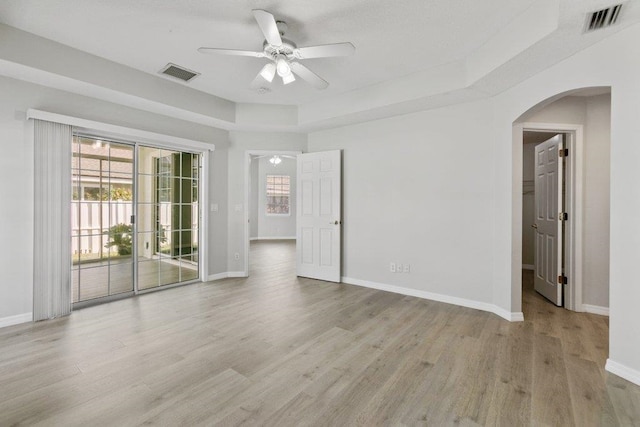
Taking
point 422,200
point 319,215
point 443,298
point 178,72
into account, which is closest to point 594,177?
point 422,200

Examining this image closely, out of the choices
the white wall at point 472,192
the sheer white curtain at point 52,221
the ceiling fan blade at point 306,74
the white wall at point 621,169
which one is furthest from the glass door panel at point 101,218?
the white wall at point 621,169

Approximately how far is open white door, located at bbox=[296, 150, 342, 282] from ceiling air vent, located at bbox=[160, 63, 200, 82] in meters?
2.06

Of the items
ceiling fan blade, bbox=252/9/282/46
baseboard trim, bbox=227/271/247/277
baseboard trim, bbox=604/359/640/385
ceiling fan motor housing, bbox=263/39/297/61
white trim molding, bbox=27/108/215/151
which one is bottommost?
baseboard trim, bbox=604/359/640/385

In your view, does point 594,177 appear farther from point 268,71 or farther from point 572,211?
point 268,71

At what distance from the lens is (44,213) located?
3184mm

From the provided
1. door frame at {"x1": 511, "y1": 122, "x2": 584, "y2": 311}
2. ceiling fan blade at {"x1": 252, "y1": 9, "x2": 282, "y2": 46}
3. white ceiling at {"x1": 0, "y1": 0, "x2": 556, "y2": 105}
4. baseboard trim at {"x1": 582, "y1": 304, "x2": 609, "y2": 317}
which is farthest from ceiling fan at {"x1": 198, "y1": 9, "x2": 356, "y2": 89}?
baseboard trim at {"x1": 582, "y1": 304, "x2": 609, "y2": 317}

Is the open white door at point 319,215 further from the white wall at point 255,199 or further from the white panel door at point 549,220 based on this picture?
the white wall at point 255,199

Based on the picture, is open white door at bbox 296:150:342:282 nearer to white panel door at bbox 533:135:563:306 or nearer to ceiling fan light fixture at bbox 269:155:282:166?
white panel door at bbox 533:135:563:306

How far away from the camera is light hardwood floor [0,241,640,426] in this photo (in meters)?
1.76

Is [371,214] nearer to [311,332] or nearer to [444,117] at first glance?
[444,117]

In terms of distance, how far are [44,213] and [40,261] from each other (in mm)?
513

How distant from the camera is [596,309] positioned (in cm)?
341

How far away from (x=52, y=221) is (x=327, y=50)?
11.1ft

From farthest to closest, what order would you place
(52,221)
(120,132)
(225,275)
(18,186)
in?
(225,275) → (120,132) → (52,221) → (18,186)
